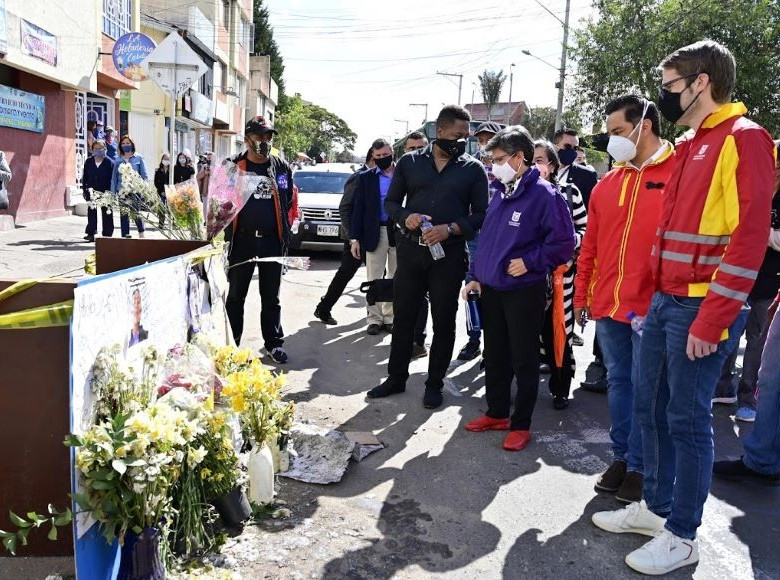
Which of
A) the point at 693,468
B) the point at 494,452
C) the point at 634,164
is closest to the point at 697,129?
the point at 634,164

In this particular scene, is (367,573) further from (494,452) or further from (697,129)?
(697,129)

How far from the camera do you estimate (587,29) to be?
82.7 ft

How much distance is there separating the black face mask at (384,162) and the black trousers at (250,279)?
1769mm

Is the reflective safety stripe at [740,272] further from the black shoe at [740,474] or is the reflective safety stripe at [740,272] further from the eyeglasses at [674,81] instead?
the black shoe at [740,474]

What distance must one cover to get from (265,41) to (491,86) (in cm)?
2197

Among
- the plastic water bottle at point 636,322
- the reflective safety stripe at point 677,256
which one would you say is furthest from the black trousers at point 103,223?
the reflective safety stripe at point 677,256

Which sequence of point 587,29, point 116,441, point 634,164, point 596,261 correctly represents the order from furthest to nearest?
point 587,29 → point 596,261 → point 634,164 → point 116,441

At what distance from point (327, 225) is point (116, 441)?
10.1 metres

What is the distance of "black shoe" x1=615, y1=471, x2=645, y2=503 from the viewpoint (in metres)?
3.56

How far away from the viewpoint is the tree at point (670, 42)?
21172 millimetres

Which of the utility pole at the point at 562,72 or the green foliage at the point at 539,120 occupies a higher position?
the green foliage at the point at 539,120

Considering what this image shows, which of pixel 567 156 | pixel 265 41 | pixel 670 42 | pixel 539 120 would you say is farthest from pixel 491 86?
pixel 567 156

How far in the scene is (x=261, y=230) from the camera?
227 inches

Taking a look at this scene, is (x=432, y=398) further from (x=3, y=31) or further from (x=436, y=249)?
(x=3, y=31)
